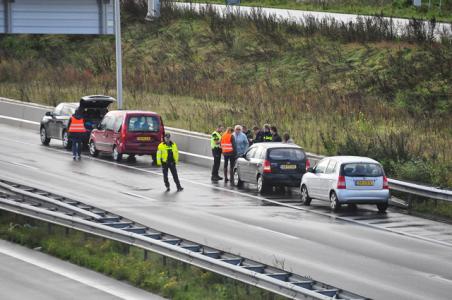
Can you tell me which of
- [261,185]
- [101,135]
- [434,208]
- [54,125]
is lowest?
[434,208]

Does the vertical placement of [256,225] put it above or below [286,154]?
below

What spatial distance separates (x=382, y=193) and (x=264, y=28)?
3182cm

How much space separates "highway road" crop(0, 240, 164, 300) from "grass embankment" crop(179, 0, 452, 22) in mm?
37867

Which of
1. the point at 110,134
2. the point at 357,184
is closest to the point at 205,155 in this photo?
the point at 110,134

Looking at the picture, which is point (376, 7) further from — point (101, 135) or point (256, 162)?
point (256, 162)

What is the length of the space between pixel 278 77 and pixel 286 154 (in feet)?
68.6

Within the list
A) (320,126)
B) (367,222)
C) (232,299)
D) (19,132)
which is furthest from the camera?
(19,132)

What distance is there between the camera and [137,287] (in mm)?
19172

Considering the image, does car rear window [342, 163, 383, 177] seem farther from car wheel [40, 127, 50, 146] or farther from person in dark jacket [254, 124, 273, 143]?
car wheel [40, 127, 50, 146]

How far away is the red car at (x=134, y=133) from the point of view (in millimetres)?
39281

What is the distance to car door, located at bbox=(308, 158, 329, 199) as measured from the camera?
101ft

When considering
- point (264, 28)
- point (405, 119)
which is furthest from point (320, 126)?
point (264, 28)

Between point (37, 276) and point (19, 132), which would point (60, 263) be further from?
point (19, 132)

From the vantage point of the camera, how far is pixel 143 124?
3950 centimetres
